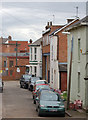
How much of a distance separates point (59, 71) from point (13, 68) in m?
Answer: 36.0

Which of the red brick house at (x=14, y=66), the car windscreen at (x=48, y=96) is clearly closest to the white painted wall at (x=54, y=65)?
the car windscreen at (x=48, y=96)

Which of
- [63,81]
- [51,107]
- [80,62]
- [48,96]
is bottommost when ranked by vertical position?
[51,107]

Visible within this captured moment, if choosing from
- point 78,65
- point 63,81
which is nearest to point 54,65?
point 63,81

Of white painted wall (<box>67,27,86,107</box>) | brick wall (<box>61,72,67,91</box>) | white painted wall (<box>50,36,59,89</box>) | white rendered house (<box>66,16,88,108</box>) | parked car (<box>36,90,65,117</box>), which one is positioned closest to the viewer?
parked car (<box>36,90,65,117</box>)

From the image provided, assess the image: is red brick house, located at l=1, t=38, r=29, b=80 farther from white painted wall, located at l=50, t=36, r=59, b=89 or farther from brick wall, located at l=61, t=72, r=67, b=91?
brick wall, located at l=61, t=72, r=67, b=91

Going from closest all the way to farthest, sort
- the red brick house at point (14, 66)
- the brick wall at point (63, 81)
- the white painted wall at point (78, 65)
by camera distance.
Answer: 1. the white painted wall at point (78, 65)
2. the brick wall at point (63, 81)
3. the red brick house at point (14, 66)

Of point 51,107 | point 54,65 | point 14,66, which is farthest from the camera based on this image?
point 14,66

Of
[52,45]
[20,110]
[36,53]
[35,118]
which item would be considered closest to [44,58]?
[36,53]

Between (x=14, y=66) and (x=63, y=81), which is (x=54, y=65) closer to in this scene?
(x=63, y=81)

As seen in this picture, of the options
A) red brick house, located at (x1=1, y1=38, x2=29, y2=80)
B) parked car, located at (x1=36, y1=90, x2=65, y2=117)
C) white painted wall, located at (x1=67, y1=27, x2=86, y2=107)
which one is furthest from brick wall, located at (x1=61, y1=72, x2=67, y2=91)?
red brick house, located at (x1=1, y1=38, x2=29, y2=80)

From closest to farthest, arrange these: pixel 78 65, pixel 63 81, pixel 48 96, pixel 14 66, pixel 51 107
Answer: pixel 51 107 → pixel 48 96 → pixel 78 65 → pixel 63 81 → pixel 14 66

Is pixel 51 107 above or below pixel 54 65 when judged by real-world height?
below

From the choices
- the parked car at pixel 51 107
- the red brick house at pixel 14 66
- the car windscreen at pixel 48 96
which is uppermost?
the red brick house at pixel 14 66

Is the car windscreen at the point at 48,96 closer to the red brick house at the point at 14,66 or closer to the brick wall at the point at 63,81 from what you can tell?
the brick wall at the point at 63,81
